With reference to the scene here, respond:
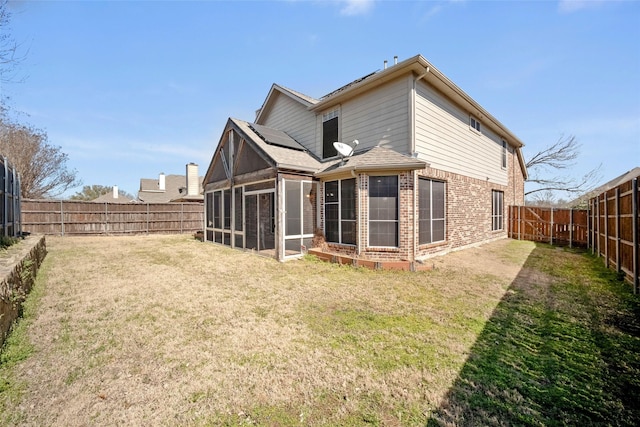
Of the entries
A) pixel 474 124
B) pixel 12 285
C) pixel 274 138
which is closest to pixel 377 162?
pixel 274 138

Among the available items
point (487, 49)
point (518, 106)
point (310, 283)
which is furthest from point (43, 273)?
point (518, 106)

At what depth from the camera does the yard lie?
232 cm

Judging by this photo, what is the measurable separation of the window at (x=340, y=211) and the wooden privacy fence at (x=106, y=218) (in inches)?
568

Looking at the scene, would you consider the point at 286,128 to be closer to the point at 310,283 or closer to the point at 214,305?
the point at 310,283

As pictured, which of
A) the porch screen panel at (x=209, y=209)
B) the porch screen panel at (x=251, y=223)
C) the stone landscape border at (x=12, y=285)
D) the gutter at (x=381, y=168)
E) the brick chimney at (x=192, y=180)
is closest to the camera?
the stone landscape border at (x=12, y=285)

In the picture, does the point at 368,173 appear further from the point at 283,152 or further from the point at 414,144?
the point at 283,152

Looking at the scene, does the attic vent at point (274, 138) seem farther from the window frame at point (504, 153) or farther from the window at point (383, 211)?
the window frame at point (504, 153)

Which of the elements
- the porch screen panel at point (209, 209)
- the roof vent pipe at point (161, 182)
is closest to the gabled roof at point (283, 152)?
the porch screen panel at point (209, 209)

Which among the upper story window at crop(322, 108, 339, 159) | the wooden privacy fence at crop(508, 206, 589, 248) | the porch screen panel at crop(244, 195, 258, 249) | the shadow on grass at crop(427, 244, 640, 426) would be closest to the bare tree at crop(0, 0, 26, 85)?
the porch screen panel at crop(244, 195, 258, 249)

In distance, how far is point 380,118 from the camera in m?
9.04

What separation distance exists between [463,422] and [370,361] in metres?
1.08

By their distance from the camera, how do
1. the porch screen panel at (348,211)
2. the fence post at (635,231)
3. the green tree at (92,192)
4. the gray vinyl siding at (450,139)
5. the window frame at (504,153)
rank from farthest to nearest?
the green tree at (92,192) → the window frame at (504,153) → the gray vinyl siding at (450,139) → the porch screen panel at (348,211) → the fence post at (635,231)

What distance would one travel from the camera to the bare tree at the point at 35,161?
68.2ft

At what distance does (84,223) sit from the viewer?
53.9 ft
